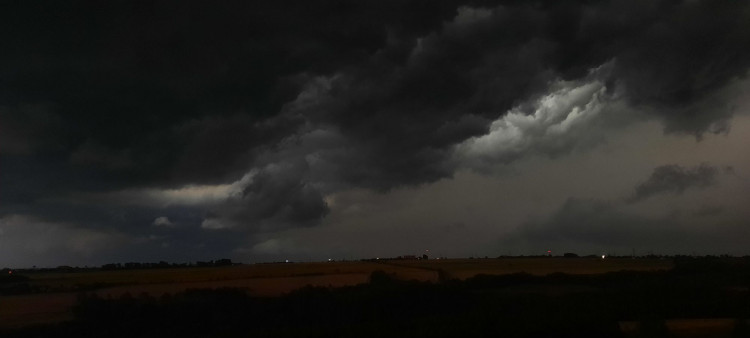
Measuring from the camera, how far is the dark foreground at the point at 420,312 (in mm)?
27016

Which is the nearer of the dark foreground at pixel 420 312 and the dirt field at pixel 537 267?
the dark foreground at pixel 420 312

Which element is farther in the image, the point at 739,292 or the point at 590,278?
the point at 590,278

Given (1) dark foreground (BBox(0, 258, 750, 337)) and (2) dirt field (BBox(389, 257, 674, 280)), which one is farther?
(2) dirt field (BBox(389, 257, 674, 280))

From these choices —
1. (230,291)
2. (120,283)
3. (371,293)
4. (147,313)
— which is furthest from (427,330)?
(120,283)

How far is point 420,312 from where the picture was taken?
3662cm

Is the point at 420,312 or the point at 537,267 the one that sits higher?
the point at 537,267

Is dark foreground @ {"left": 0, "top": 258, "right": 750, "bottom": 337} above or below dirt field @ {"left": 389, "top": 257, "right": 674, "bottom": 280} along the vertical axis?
below

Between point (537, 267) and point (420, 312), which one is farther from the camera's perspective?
point (537, 267)

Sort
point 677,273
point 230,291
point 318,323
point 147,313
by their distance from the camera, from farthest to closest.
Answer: point 677,273, point 230,291, point 147,313, point 318,323

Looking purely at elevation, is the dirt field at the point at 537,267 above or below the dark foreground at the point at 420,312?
above

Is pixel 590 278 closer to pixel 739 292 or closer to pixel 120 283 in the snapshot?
pixel 739 292

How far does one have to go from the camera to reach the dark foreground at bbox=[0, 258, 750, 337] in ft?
88.6

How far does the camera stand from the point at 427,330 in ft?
86.9

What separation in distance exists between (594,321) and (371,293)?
50.6 feet
